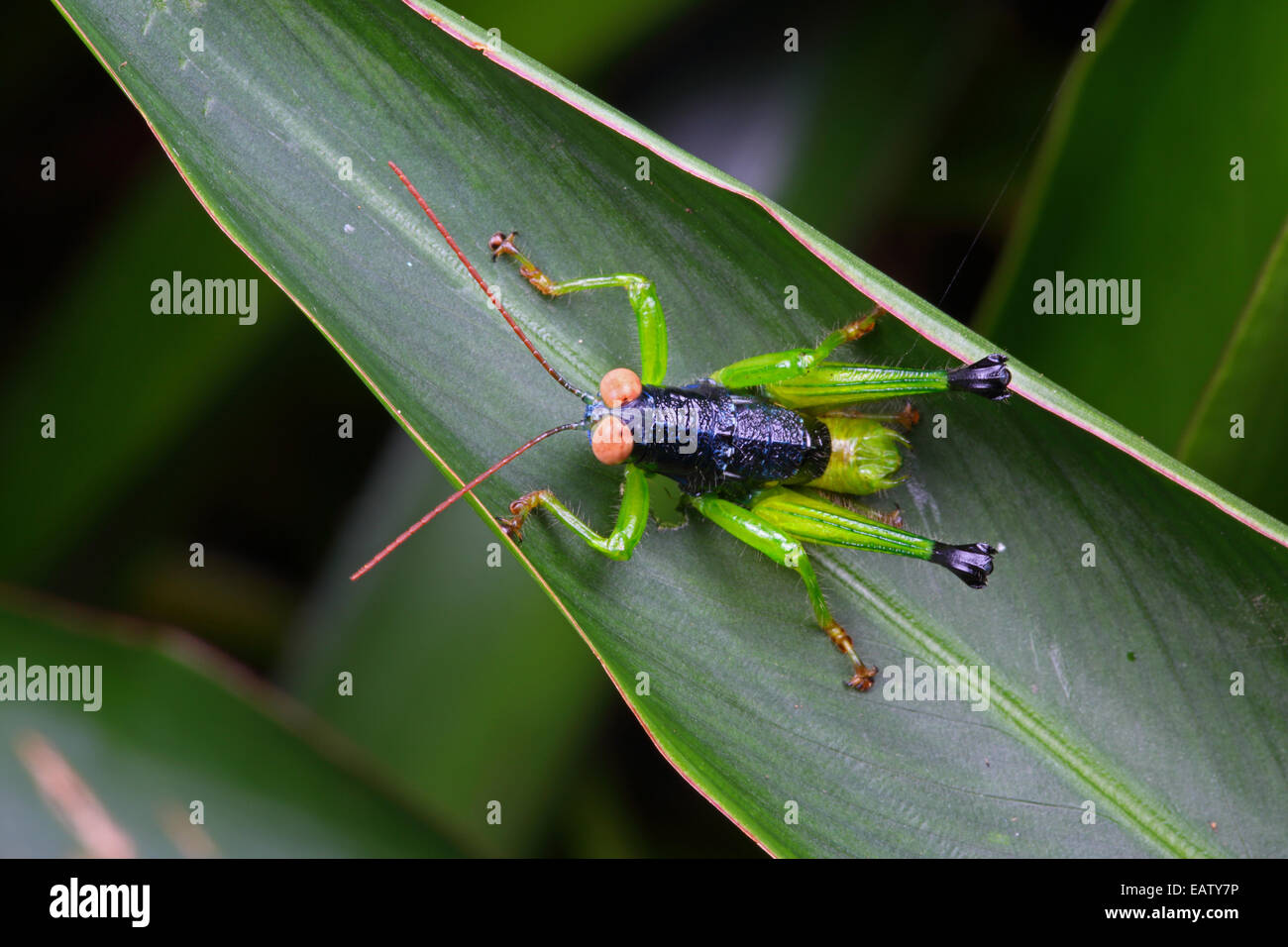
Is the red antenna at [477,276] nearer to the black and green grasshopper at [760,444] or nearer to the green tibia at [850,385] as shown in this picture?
the black and green grasshopper at [760,444]

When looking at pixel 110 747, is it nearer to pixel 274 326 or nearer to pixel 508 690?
pixel 508 690

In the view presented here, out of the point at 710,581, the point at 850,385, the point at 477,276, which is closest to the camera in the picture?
the point at 477,276

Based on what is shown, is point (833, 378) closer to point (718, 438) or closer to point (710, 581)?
point (718, 438)

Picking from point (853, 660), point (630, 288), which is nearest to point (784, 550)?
point (853, 660)

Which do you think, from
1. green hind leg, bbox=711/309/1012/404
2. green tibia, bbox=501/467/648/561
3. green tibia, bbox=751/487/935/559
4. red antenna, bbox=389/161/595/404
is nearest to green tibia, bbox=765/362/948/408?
green hind leg, bbox=711/309/1012/404

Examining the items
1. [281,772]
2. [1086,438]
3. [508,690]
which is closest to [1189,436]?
[1086,438]

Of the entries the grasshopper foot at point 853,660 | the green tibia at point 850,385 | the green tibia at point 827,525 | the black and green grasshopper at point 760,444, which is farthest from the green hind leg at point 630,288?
the grasshopper foot at point 853,660

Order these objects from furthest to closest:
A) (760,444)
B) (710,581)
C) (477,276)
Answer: (760,444) < (710,581) < (477,276)
